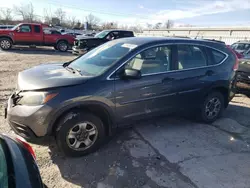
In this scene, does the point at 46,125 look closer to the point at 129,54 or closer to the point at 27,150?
the point at 27,150

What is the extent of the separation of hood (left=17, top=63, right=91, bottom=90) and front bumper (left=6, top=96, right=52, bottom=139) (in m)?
0.29

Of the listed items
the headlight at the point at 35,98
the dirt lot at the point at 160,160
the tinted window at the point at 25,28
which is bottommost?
the dirt lot at the point at 160,160

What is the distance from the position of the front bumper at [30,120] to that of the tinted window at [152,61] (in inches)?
56.2

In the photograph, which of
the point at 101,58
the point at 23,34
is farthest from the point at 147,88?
the point at 23,34

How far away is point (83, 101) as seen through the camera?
286cm

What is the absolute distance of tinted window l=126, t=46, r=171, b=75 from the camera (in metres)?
3.41

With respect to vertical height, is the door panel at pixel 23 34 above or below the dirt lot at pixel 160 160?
above

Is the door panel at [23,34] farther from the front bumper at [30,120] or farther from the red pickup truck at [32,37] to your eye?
the front bumper at [30,120]

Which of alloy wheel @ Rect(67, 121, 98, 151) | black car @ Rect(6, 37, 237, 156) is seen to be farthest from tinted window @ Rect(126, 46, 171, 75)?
alloy wheel @ Rect(67, 121, 98, 151)

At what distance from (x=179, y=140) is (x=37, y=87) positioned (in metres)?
2.53

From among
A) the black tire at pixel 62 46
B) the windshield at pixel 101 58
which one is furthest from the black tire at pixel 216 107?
the black tire at pixel 62 46

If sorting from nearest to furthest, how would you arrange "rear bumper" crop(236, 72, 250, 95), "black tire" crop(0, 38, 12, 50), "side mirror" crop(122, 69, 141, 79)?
"side mirror" crop(122, 69, 141, 79), "rear bumper" crop(236, 72, 250, 95), "black tire" crop(0, 38, 12, 50)

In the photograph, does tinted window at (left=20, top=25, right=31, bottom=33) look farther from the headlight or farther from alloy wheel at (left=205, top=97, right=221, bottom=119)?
alloy wheel at (left=205, top=97, right=221, bottom=119)

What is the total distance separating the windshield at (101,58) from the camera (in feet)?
10.6
